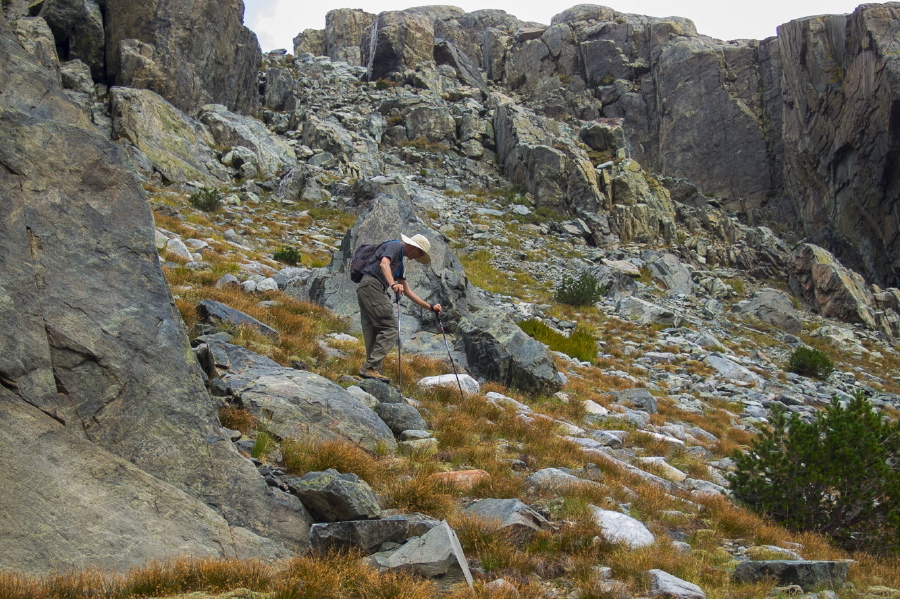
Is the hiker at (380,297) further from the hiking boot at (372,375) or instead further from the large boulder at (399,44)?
the large boulder at (399,44)

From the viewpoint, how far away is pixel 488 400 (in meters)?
8.52

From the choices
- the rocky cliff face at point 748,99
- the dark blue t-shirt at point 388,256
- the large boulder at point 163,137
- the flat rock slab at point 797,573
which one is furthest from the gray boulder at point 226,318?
the rocky cliff face at point 748,99

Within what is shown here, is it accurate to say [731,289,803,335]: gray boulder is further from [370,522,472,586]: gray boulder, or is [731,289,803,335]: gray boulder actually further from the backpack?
[370,522,472,586]: gray boulder

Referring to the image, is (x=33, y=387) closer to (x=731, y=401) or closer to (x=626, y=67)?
(x=731, y=401)

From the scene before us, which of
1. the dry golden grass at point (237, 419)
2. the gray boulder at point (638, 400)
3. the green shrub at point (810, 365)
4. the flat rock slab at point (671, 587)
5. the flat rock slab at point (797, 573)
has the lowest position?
the green shrub at point (810, 365)

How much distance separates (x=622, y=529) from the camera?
4891 mm

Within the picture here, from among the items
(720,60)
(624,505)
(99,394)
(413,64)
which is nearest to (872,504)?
(624,505)

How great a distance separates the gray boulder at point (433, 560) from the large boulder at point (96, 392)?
712mm

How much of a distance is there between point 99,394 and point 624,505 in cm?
472

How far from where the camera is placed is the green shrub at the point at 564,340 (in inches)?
595

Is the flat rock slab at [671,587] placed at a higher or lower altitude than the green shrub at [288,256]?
lower

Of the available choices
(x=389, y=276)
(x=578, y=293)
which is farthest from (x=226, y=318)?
A: (x=578, y=293)

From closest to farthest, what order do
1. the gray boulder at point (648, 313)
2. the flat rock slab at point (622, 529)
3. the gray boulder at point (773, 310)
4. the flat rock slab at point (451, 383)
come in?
the flat rock slab at point (622, 529), the flat rock slab at point (451, 383), the gray boulder at point (648, 313), the gray boulder at point (773, 310)

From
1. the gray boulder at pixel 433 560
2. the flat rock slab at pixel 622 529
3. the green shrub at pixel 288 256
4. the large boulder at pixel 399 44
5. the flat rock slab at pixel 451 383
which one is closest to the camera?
the gray boulder at pixel 433 560
